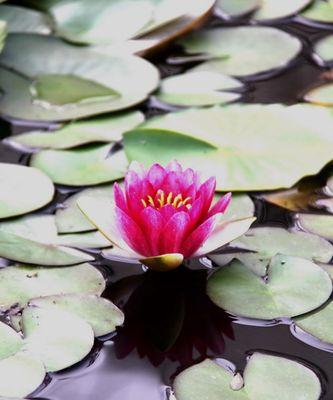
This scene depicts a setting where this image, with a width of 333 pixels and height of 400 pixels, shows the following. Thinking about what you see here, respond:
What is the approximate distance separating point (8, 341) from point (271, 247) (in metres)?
0.44

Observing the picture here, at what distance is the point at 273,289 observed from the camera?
51.8 inches

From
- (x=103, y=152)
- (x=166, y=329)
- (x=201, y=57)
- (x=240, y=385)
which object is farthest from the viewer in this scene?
(x=201, y=57)

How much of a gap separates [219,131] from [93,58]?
40 centimetres

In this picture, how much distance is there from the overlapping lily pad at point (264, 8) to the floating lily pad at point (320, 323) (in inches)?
42.4

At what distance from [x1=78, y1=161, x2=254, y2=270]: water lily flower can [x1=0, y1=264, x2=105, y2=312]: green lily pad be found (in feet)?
0.21

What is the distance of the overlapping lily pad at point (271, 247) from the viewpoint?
4.54 feet

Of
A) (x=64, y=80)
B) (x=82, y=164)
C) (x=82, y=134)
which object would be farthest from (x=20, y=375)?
(x=64, y=80)

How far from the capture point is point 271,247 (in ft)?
4.63

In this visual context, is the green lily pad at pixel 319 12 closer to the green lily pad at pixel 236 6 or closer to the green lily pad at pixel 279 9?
the green lily pad at pixel 279 9

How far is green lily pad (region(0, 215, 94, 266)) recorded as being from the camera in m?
1.39

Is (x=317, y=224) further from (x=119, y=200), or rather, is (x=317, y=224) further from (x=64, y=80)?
(x=64, y=80)

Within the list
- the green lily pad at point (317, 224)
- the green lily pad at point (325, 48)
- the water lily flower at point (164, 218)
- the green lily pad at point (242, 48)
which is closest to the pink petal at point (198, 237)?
the water lily flower at point (164, 218)

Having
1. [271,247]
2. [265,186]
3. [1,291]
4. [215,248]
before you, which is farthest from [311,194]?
[1,291]

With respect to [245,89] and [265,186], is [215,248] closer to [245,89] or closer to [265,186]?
[265,186]
